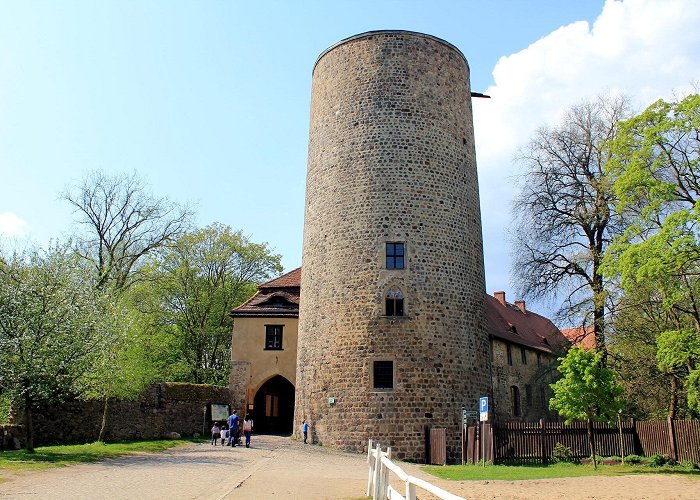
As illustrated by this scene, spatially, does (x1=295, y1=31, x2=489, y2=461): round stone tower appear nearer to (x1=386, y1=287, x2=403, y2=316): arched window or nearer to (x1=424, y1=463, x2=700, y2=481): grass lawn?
(x1=386, y1=287, x2=403, y2=316): arched window

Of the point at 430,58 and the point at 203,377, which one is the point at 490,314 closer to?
the point at 430,58

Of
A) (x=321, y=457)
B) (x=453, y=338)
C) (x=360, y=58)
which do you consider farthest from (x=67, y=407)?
(x=360, y=58)

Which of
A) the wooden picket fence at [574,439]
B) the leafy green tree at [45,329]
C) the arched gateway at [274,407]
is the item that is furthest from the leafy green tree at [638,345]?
the leafy green tree at [45,329]

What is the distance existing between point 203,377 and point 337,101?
74.3 ft

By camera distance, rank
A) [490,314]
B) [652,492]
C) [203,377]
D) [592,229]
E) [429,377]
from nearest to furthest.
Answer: [652,492] < [429,377] < [592,229] < [490,314] < [203,377]

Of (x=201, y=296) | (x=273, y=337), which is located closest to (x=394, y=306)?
(x=273, y=337)

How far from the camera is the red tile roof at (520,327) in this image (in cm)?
3145

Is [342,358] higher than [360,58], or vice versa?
[360,58]

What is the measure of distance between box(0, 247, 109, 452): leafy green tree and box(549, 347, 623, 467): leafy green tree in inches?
572

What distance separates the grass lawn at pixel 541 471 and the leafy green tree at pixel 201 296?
2468cm

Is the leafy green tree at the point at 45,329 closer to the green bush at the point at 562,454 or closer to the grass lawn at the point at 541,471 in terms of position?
the grass lawn at the point at 541,471

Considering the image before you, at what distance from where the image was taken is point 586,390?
1859 cm

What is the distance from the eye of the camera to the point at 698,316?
18.5 m

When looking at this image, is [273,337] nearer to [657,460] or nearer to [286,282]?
[286,282]
